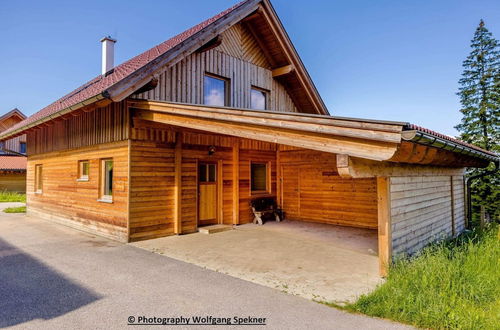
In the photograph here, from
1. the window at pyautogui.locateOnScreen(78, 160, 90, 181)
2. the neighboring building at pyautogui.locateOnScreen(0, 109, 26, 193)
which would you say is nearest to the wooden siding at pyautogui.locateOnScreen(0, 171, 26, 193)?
the neighboring building at pyautogui.locateOnScreen(0, 109, 26, 193)

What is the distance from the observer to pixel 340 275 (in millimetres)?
4883

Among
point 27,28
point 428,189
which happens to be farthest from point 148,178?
point 27,28

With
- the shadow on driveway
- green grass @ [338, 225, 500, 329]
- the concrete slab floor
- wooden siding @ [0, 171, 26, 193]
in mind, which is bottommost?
the concrete slab floor

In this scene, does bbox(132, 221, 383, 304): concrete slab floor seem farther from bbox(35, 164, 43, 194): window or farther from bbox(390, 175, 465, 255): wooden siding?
bbox(35, 164, 43, 194): window

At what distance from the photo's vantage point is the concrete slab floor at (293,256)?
446cm

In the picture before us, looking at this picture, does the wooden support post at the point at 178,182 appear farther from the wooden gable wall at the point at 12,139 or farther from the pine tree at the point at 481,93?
the wooden gable wall at the point at 12,139

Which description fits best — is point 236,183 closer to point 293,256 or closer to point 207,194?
point 207,194

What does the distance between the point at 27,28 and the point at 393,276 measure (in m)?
15.5

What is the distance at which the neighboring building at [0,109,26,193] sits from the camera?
22.4m

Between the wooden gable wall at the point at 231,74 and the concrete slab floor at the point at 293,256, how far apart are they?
4007mm

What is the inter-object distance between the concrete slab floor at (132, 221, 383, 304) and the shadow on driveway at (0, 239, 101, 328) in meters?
1.99

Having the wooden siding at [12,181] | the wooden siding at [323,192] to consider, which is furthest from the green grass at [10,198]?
the wooden siding at [323,192]

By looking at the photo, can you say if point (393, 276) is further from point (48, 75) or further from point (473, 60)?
point (48, 75)

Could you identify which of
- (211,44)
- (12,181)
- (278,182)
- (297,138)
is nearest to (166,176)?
(211,44)
